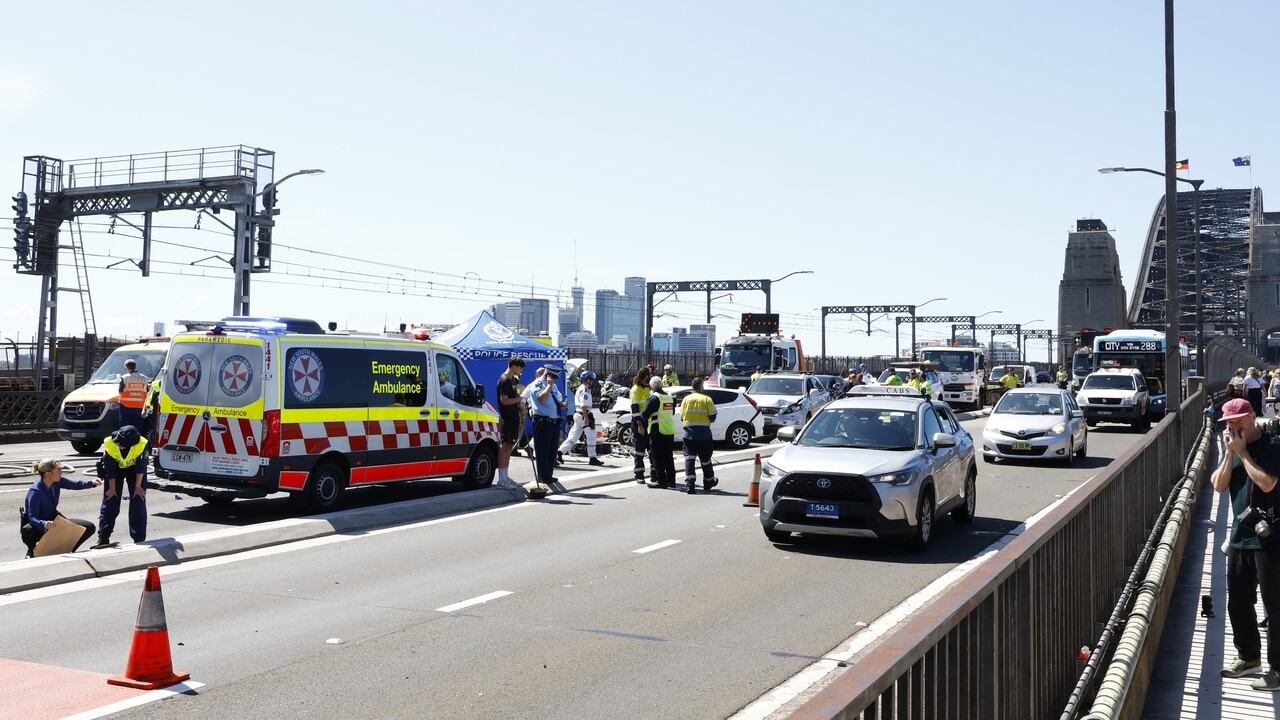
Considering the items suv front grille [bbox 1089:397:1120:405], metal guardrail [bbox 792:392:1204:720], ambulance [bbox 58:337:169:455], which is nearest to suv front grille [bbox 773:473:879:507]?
metal guardrail [bbox 792:392:1204:720]

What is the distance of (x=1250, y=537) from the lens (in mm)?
7648

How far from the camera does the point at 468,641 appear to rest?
26.3 feet

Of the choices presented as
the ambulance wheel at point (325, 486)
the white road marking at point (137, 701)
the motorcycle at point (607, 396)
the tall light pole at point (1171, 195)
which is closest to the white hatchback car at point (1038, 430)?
the tall light pole at point (1171, 195)

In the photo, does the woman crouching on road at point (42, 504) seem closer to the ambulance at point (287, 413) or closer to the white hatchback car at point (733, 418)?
the ambulance at point (287, 413)

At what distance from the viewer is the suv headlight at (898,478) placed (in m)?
11.8

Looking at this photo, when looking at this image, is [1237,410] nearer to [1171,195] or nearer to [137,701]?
[137,701]

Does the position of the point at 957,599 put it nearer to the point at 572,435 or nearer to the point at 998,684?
the point at 998,684

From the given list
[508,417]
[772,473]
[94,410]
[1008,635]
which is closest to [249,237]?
[94,410]

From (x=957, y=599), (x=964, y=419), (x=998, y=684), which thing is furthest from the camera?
(x=964, y=419)

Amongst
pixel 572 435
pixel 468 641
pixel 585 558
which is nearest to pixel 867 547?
pixel 585 558

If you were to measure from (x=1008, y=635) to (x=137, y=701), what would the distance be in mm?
4837

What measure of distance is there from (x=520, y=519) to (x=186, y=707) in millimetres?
8237

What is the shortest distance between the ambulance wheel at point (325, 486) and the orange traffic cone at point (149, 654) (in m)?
7.30

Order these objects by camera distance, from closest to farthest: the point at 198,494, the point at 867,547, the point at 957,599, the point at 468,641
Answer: the point at 957,599, the point at 468,641, the point at 867,547, the point at 198,494
